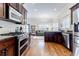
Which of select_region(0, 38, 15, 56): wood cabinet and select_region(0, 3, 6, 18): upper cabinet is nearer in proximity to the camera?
select_region(0, 38, 15, 56): wood cabinet

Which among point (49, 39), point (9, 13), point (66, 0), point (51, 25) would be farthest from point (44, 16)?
point (66, 0)

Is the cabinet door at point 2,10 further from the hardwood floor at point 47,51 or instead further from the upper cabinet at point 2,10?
the hardwood floor at point 47,51

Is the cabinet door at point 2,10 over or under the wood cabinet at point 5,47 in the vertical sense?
over

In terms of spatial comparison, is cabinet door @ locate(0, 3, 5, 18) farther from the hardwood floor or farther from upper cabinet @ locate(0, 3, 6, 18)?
the hardwood floor

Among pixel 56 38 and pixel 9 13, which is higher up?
pixel 9 13

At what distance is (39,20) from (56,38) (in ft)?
5.96

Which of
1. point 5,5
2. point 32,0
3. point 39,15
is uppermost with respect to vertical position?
point 39,15

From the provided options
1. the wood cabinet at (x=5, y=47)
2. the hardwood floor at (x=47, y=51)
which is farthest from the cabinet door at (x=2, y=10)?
the hardwood floor at (x=47, y=51)

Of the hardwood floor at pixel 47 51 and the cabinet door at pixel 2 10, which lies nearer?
the cabinet door at pixel 2 10

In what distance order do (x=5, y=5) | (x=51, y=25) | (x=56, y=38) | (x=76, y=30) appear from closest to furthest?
(x=5, y=5) < (x=76, y=30) < (x=56, y=38) < (x=51, y=25)

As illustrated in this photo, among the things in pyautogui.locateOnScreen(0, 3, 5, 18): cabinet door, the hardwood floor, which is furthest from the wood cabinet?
the hardwood floor

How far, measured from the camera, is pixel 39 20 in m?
7.36

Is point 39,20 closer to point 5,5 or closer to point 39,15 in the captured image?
point 39,15

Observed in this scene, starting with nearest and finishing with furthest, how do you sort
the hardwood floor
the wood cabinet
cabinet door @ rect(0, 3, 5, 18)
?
1. the wood cabinet
2. cabinet door @ rect(0, 3, 5, 18)
3. the hardwood floor
